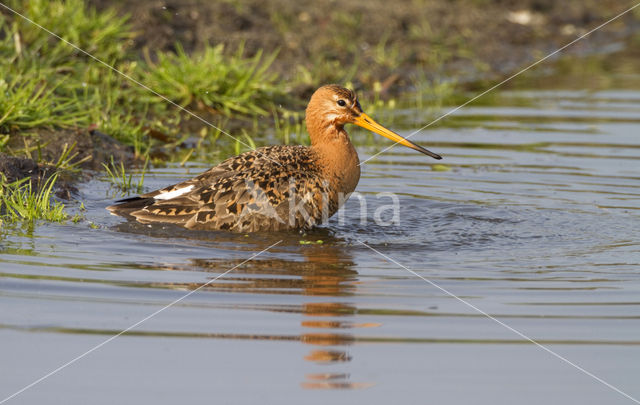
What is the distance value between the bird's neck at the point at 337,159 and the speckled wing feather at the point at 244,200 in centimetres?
18

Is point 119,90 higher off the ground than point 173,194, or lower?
higher

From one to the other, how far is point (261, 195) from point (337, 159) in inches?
33.0

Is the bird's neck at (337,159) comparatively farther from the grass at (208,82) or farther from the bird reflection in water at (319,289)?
the grass at (208,82)

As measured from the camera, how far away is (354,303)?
5.98 metres

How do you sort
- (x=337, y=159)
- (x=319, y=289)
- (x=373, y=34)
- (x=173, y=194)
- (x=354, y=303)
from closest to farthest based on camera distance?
(x=354, y=303), (x=319, y=289), (x=173, y=194), (x=337, y=159), (x=373, y=34)

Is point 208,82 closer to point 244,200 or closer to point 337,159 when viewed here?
point 337,159

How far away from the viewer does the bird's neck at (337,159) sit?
27.1ft

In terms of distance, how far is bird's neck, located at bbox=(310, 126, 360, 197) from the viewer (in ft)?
27.1

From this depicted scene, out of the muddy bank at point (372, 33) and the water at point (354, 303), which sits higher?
the muddy bank at point (372, 33)

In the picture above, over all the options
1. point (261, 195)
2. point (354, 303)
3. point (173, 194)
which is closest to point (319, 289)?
point (354, 303)

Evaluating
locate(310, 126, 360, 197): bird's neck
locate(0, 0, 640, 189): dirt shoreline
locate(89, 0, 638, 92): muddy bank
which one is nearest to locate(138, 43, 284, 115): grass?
locate(0, 0, 640, 189): dirt shoreline

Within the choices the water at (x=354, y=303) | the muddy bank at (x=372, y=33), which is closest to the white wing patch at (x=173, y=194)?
the water at (x=354, y=303)

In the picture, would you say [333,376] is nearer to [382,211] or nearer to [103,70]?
[382,211]

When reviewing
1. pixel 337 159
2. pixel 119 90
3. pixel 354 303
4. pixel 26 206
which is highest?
pixel 119 90
